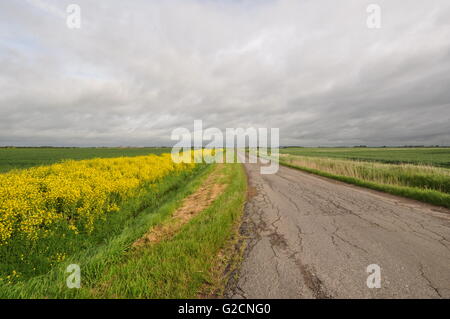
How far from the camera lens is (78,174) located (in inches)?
293

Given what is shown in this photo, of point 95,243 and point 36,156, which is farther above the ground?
point 36,156

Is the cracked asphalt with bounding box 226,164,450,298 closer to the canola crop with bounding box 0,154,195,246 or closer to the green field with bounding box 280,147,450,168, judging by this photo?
the canola crop with bounding box 0,154,195,246

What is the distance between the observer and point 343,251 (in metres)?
3.42

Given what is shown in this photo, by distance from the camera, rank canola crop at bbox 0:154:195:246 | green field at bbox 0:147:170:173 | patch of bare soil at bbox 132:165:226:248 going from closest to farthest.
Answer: canola crop at bbox 0:154:195:246 < patch of bare soil at bbox 132:165:226:248 < green field at bbox 0:147:170:173

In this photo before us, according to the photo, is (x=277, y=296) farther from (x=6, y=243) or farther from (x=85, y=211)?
(x=85, y=211)

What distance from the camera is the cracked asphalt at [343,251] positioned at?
8.07 ft

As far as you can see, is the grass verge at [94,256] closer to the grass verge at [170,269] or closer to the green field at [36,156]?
the grass verge at [170,269]

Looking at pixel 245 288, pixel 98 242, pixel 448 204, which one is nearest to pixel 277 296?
pixel 245 288

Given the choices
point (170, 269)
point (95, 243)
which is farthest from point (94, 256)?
point (170, 269)

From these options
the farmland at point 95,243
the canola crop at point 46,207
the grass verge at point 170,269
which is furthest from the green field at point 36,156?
the grass verge at point 170,269

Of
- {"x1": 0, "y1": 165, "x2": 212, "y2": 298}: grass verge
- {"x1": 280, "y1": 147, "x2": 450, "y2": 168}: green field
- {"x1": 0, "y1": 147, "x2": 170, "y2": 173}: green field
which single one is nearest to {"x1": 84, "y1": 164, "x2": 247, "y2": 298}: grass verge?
{"x1": 0, "y1": 165, "x2": 212, "y2": 298}: grass verge

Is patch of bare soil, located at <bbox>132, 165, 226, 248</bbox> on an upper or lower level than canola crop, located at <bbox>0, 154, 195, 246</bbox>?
lower

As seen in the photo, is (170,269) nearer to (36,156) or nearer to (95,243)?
(95,243)

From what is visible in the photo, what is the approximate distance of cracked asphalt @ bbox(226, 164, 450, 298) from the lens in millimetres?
2459
